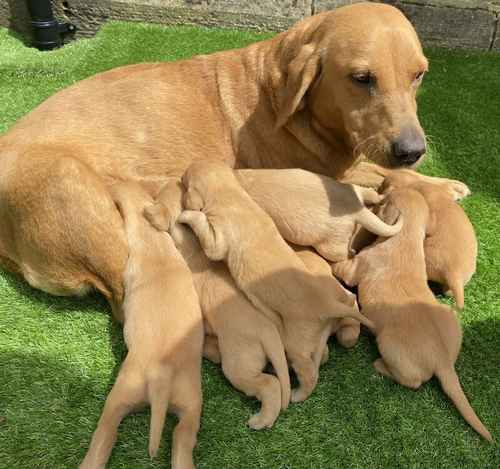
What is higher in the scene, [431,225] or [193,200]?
[193,200]

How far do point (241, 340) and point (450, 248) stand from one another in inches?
40.0

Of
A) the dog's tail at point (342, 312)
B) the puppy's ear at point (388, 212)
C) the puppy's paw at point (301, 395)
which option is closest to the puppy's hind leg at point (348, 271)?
the puppy's ear at point (388, 212)

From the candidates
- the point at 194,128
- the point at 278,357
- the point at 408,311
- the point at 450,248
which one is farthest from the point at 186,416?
the point at 194,128

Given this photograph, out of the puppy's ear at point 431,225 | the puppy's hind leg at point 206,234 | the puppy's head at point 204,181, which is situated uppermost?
the puppy's head at point 204,181

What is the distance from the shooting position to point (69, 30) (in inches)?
188

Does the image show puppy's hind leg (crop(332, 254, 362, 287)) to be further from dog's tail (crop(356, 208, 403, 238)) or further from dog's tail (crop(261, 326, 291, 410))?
dog's tail (crop(261, 326, 291, 410))

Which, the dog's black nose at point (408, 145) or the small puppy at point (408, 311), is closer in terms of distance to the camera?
the small puppy at point (408, 311)

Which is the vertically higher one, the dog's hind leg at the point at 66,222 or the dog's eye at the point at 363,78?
the dog's eye at the point at 363,78

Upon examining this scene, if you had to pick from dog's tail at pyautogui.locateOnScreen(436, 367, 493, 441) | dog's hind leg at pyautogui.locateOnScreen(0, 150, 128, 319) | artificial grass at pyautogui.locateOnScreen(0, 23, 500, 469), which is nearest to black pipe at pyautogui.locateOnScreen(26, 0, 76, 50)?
dog's hind leg at pyautogui.locateOnScreen(0, 150, 128, 319)

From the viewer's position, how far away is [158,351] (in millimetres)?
1806

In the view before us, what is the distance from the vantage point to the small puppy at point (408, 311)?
183 cm

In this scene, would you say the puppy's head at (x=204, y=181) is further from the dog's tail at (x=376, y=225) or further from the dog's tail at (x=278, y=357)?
the dog's tail at (x=278, y=357)

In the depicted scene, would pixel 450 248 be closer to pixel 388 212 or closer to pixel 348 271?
pixel 388 212

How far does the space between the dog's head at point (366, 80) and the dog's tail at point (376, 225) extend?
25 cm
